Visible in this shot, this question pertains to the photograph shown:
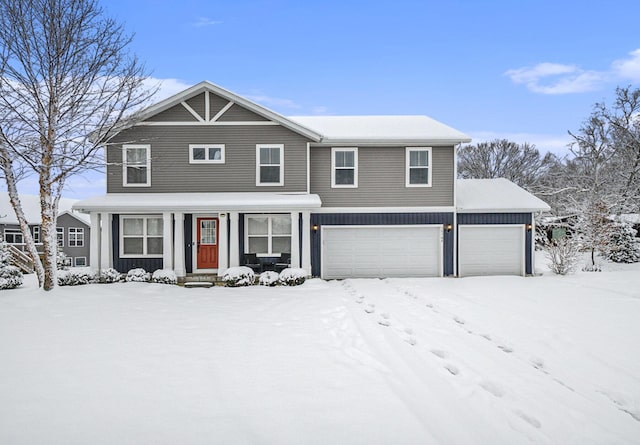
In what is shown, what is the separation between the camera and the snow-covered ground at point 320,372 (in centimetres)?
358

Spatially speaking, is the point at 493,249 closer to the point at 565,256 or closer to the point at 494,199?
the point at 494,199

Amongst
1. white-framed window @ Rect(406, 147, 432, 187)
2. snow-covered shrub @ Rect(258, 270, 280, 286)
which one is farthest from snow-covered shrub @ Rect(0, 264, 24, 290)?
white-framed window @ Rect(406, 147, 432, 187)

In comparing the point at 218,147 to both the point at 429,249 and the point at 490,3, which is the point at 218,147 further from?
the point at 490,3

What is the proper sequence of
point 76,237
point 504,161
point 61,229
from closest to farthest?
point 61,229, point 76,237, point 504,161

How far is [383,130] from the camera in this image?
1470 cm

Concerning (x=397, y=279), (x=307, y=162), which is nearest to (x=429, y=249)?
(x=397, y=279)

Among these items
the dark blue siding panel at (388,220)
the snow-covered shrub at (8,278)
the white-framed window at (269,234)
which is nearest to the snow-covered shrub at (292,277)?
the white-framed window at (269,234)

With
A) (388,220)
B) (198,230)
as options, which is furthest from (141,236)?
(388,220)

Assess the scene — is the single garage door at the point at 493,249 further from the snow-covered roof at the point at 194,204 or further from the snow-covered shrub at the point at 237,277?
the snow-covered shrub at the point at 237,277

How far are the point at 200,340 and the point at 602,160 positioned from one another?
2868 cm

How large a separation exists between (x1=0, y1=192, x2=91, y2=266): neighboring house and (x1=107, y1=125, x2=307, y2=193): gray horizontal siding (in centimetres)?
1905

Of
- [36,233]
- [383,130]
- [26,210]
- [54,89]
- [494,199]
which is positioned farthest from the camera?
[26,210]

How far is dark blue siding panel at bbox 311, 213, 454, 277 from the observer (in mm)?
14117

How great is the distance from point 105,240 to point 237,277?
4869mm
